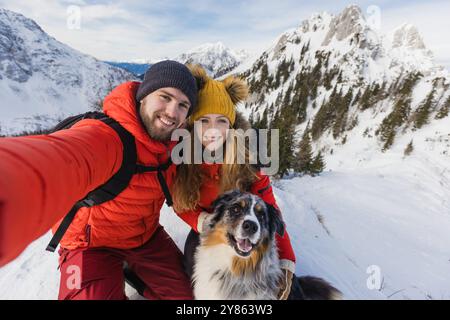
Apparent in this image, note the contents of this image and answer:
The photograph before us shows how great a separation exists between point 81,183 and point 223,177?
1.71m

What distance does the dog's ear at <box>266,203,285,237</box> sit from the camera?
9.17ft

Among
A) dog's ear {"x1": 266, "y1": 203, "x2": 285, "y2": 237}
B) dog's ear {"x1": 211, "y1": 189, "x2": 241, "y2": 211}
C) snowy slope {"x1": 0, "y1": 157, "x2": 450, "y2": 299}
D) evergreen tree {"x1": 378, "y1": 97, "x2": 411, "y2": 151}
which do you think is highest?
evergreen tree {"x1": 378, "y1": 97, "x2": 411, "y2": 151}

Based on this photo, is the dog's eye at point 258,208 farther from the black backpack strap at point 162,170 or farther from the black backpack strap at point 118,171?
the black backpack strap at point 118,171

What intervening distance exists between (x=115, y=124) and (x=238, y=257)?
1.72 metres

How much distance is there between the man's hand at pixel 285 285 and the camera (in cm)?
257

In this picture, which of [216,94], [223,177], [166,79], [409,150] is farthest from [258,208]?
[409,150]

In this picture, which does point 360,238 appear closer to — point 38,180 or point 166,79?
point 166,79

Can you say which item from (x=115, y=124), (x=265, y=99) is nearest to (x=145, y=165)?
(x=115, y=124)

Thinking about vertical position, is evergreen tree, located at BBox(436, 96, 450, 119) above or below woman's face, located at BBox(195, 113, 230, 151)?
above

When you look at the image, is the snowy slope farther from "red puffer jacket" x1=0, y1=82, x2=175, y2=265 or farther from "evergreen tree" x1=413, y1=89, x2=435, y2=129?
"evergreen tree" x1=413, y1=89, x2=435, y2=129

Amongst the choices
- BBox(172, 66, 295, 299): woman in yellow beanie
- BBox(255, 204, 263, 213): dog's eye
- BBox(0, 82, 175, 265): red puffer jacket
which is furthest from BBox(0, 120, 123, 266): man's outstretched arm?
BBox(255, 204, 263, 213): dog's eye

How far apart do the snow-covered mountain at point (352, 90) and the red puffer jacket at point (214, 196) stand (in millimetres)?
4758

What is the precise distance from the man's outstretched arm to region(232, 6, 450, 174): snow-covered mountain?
6310 mm
